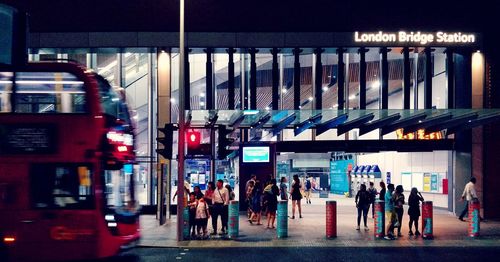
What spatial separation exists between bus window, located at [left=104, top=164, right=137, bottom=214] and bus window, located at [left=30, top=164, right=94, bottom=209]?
41 centimetres

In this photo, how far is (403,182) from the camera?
1206 inches

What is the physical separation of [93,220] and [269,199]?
30.4 ft

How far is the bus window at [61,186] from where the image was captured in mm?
10586

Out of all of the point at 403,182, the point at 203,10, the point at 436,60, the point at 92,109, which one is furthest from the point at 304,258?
the point at 403,182

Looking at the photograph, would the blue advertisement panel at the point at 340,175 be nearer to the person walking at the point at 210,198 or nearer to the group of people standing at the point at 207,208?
→ the person walking at the point at 210,198

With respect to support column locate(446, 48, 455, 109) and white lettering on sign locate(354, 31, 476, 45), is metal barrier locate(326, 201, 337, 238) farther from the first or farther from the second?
support column locate(446, 48, 455, 109)

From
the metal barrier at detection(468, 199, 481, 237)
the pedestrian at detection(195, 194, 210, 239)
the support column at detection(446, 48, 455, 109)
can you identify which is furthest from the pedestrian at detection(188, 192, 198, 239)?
the support column at detection(446, 48, 455, 109)

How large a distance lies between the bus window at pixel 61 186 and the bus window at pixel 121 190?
0.41 meters

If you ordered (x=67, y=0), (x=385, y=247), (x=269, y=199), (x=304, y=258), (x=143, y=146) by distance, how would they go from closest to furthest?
(x=304, y=258), (x=385, y=247), (x=269, y=199), (x=67, y=0), (x=143, y=146)

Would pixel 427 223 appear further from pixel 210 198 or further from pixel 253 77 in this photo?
pixel 253 77

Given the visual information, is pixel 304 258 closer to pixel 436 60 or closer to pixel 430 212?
pixel 430 212

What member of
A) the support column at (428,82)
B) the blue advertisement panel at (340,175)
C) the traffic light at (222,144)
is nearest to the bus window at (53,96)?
the traffic light at (222,144)

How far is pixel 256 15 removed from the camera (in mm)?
22297

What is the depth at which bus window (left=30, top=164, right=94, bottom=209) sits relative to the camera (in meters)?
10.6
